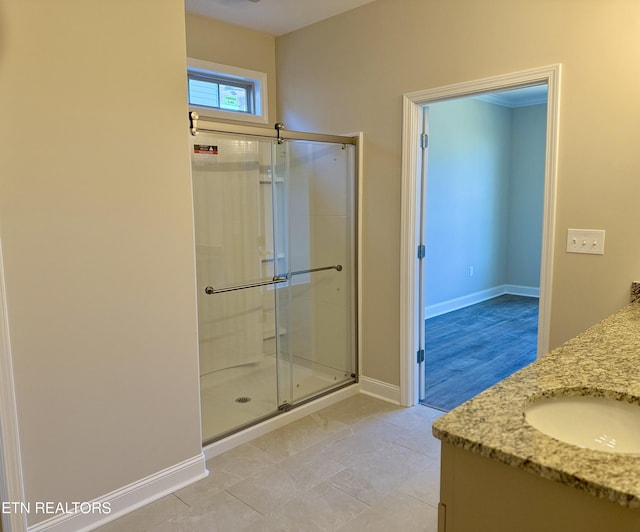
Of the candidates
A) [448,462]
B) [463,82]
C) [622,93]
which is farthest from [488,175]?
[448,462]

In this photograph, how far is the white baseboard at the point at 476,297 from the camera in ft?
19.3

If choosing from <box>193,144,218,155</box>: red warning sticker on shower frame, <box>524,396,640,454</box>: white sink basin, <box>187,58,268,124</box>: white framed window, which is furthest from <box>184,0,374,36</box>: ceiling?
<box>524,396,640,454</box>: white sink basin

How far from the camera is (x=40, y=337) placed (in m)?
1.95

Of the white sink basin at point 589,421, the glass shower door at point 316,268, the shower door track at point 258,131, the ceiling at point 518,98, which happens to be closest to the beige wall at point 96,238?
the shower door track at point 258,131

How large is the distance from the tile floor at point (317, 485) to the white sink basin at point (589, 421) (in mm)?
1165

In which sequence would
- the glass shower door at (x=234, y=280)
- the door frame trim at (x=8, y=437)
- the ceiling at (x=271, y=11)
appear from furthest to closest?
the ceiling at (x=271, y=11) < the glass shower door at (x=234, y=280) < the door frame trim at (x=8, y=437)

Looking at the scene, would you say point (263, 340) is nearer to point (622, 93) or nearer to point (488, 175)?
Answer: point (622, 93)

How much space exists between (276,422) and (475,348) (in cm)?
234

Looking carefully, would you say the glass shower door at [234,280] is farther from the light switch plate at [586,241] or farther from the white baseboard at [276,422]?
the light switch plate at [586,241]

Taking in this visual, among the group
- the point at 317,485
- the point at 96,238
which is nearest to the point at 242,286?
the point at 96,238

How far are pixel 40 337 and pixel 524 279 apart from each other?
254 inches

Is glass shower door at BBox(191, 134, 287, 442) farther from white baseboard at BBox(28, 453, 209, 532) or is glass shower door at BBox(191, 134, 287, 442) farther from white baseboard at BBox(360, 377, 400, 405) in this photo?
white baseboard at BBox(360, 377, 400, 405)

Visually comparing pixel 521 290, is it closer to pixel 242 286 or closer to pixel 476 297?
pixel 476 297

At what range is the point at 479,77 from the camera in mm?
2764
